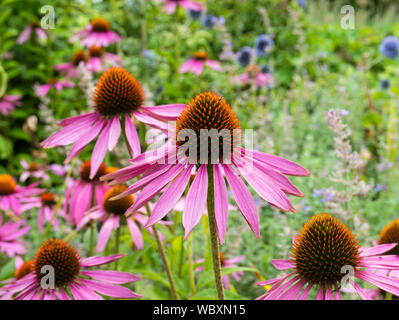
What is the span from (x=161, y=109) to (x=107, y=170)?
0.51 metres

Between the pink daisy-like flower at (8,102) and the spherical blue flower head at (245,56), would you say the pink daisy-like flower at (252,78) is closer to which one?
the spherical blue flower head at (245,56)

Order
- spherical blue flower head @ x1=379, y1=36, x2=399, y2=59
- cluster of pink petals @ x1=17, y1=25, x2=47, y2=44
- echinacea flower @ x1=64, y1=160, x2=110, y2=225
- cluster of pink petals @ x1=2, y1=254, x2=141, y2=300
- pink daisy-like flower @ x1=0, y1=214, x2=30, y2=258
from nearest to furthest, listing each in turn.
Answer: cluster of pink petals @ x1=2, y1=254, x2=141, y2=300 < echinacea flower @ x1=64, y1=160, x2=110, y2=225 < pink daisy-like flower @ x1=0, y1=214, x2=30, y2=258 < cluster of pink petals @ x1=17, y1=25, x2=47, y2=44 < spherical blue flower head @ x1=379, y1=36, x2=399, y2=59

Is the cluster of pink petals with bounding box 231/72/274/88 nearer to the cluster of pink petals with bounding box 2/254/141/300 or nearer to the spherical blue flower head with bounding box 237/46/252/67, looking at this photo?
the spherical blue flower head with bounding box 237/46/252/67

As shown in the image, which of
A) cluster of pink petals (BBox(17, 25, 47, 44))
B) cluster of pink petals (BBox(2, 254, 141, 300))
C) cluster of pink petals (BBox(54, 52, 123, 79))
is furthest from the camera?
cluster of pink petals (BBox(17, 25, 47, 44))

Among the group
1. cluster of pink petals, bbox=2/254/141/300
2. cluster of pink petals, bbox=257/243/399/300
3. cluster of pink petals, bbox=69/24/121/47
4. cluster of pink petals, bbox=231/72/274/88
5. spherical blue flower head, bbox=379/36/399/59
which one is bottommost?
cluster of pink petals, bbox=2/254/141/300

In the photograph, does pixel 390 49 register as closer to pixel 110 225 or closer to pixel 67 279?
pixel 110 225

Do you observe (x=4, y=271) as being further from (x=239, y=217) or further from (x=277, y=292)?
(x=277, y=292)

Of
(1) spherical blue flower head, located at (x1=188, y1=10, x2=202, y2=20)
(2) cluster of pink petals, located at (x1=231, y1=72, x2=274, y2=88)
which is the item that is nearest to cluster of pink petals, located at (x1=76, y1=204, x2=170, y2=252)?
(2) cluster of pink petals, located at (x1=231, y1=72, x2=274, y2=88)

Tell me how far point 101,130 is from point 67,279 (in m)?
0.43

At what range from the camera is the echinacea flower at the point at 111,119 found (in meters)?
1.09

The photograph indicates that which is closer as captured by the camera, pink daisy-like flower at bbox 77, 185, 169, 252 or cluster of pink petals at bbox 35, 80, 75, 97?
pink daisy-like flower at bbox 77, 185, 169, 252

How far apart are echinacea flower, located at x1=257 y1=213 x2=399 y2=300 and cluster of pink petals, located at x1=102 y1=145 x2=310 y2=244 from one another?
168mm

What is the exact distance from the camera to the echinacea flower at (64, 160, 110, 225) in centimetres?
159

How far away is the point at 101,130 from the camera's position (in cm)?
120
